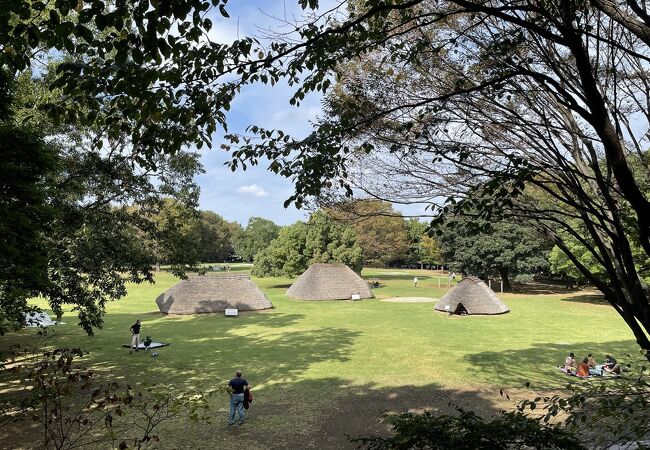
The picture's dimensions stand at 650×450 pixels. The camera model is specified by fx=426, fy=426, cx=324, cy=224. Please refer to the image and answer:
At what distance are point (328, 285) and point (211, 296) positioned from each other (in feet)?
37.5

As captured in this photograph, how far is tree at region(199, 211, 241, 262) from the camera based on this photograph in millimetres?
93156

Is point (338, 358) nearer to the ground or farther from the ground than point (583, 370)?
nearer to the ground

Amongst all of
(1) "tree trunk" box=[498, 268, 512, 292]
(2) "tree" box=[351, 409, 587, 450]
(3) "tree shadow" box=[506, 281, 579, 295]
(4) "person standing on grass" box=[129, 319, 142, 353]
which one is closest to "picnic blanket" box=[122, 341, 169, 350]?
(4) "person standing on grass" box=[129, 319, 142, 353]

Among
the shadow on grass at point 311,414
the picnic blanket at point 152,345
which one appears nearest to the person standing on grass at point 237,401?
the shadow on grass at point 311,414

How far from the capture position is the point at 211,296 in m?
31.8

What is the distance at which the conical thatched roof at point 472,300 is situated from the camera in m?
29.5

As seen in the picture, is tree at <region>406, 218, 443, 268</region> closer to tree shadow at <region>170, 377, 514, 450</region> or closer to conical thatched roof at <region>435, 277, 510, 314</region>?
conical thatched roof at <region>435, 277, 510, 314</region>

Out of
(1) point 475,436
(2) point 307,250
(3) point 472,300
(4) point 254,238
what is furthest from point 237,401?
(4) point 254,238

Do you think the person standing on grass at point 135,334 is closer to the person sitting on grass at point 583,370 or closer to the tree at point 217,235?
the person sitting on grass at point 583,370

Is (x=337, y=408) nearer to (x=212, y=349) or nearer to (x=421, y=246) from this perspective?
(x=212, y=349)

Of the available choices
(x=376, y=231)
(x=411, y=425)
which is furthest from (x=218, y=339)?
(x=376, y=231)

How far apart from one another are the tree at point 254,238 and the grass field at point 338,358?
57689 mm

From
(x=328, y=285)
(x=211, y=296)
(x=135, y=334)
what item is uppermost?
(x=328, y=285)

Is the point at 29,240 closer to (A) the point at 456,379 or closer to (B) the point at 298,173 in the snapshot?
(B) the point at 298,173
